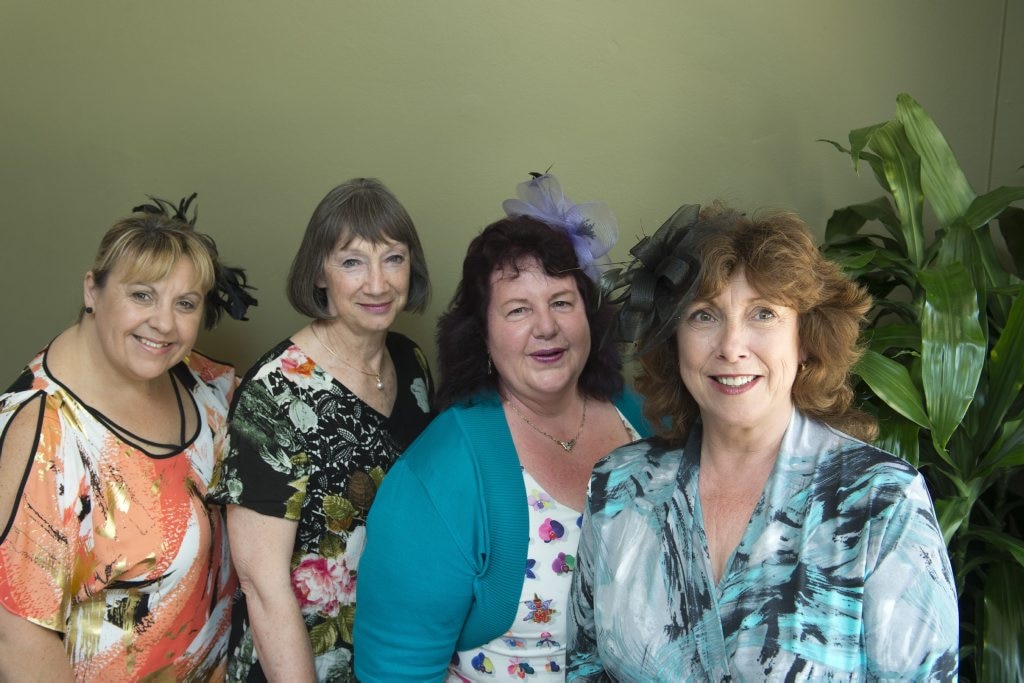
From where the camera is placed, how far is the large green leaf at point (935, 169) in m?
1.91

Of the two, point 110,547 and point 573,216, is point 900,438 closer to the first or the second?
point 573,216

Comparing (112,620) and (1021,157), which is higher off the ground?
(1021,157)

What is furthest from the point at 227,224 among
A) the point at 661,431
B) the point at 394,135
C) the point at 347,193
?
the point at 661,431

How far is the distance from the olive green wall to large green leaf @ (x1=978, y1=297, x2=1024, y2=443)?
2.50 ft

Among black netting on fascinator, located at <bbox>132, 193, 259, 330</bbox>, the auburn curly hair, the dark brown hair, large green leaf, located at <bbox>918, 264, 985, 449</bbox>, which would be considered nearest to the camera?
the auburn curly hair

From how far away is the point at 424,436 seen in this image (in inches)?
74.7

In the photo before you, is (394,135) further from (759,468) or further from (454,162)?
(759,468)

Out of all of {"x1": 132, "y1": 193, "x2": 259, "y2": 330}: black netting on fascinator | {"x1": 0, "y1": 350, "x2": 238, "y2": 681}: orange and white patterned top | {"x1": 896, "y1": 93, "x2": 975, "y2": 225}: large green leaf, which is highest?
{"x1": 896, "y1": 93, "x2": 975, "y2": 225}: large green leaf

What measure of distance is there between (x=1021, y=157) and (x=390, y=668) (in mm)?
2068

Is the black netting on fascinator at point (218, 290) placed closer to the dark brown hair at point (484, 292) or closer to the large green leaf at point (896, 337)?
the dark brown hair at point (484, 292)

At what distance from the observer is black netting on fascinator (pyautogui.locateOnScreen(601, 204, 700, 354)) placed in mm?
1420

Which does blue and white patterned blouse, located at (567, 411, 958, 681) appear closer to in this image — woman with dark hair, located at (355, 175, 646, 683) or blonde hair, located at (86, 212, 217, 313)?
woman with dark hair, located at (355, 175, 646, 683)

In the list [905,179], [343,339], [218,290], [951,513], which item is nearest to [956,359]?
[951,513]

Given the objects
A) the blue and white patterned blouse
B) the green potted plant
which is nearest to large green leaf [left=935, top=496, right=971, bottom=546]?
the green potted plant
